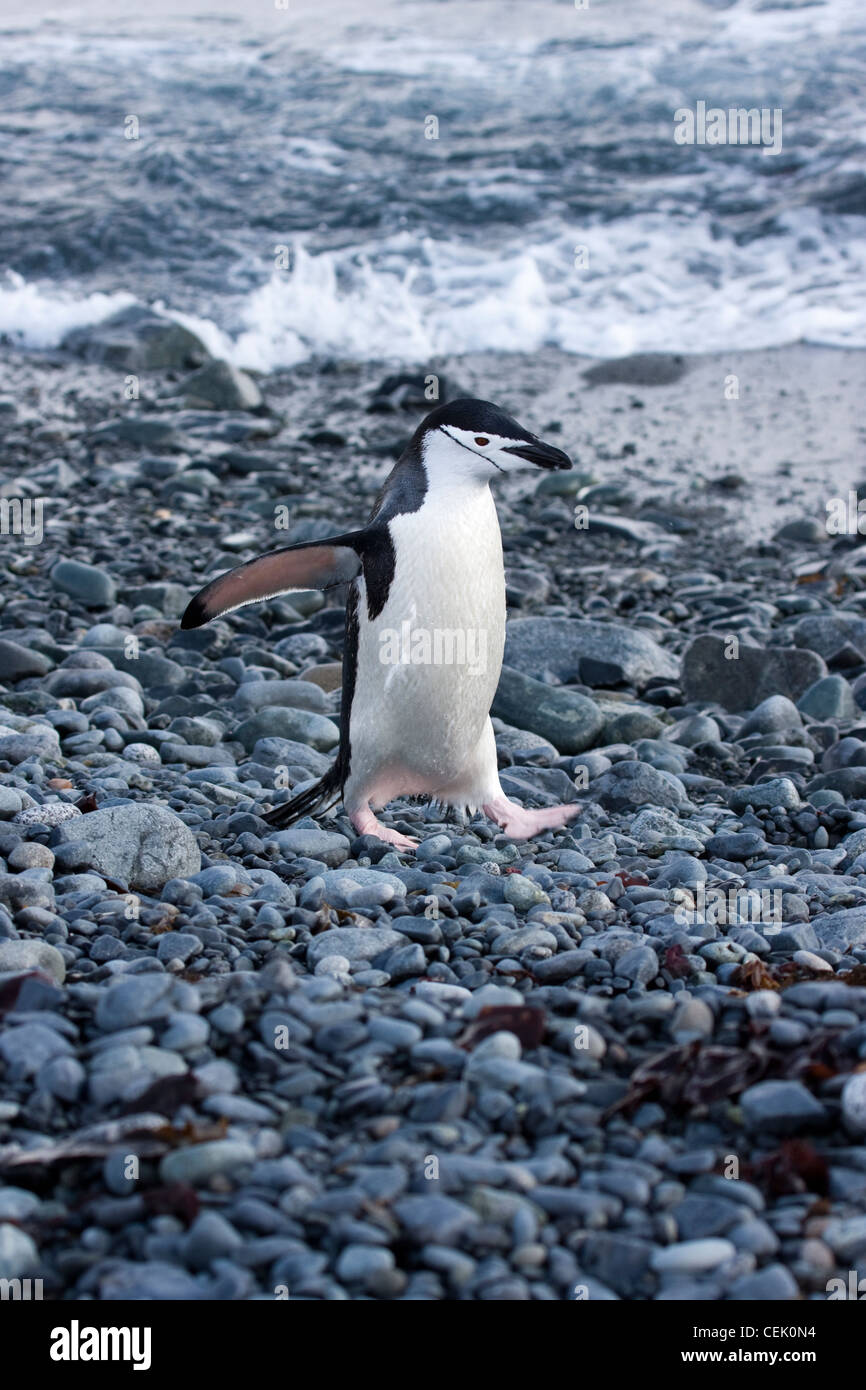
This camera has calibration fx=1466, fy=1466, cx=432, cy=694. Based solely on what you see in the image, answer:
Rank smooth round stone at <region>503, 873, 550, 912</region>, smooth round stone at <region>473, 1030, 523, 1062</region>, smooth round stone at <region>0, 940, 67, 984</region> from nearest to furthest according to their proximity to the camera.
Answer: smooth round stone at <region>473, 1030, 523, 1062</region>
smooth round stone at <region>0, 940, 67, 984</region>
smooth round stone at <region>503, 873, 550, 912</region>

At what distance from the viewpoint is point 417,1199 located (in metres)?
2.37

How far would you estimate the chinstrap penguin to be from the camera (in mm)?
4332

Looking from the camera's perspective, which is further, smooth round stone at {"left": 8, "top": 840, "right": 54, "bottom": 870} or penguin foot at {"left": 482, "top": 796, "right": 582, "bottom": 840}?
penguin foot at {"left": 482, "top": 796, "right": 582, "bottom": 840}

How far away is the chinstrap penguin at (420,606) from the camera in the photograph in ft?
14.2

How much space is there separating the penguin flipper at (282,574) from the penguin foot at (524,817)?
0.86 metres

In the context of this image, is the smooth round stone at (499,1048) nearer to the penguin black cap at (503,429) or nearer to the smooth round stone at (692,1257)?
the smooth round stone at (692,1257)

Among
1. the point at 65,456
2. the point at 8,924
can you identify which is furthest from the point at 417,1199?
the point at 65,456

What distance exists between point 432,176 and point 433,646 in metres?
15.9

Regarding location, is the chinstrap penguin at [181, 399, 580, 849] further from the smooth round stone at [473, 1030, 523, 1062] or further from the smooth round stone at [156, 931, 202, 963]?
the smooth round stone at [473, 1030, 523, 1062]

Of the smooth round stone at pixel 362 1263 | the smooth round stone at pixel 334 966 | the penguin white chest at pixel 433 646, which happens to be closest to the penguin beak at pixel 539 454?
the penguin white chest at pixel 433 646

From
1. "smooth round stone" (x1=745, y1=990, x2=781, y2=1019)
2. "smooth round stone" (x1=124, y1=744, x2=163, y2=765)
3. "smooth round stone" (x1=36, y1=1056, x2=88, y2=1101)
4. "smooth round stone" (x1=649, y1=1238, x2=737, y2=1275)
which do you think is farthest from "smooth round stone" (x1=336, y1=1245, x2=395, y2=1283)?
"smooth round stone" (x1=124, y1=744, x2=163, y2=765)

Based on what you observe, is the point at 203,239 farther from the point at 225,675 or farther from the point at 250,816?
the point at 250,816
